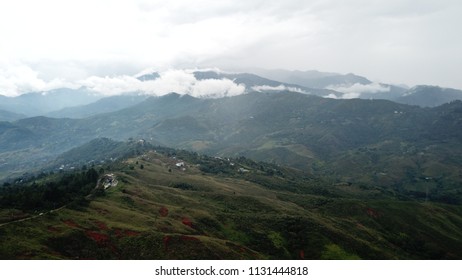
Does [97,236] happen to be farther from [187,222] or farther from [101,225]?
[187,222]

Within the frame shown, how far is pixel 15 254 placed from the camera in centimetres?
11069

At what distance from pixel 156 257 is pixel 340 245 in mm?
104828

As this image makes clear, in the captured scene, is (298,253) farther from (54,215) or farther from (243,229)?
(54,215)

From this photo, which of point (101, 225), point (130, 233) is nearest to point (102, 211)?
point (101, 225)

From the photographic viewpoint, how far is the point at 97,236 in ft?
456

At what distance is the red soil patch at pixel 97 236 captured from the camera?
137000mm

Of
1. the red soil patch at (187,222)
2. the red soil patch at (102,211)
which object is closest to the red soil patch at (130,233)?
the red soil patch at (102,211)

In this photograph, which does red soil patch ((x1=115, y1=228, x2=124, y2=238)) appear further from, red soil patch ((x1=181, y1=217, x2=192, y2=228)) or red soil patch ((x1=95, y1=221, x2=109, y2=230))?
red soil patch ((x1=181, y1=217, x2=192, y2=228))

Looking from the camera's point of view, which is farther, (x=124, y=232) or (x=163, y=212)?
(x=163, y=212)

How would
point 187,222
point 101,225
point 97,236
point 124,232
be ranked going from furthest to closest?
point 187,222
point 101,225
point 124,232
point 97,236

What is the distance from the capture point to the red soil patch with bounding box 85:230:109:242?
13700cm

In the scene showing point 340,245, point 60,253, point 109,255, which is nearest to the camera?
point 60,253

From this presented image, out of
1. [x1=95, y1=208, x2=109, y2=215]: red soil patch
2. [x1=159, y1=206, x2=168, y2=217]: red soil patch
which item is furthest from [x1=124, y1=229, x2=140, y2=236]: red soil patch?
[x1=159, y1=206, x2=168, y2=217]: red soil patch
